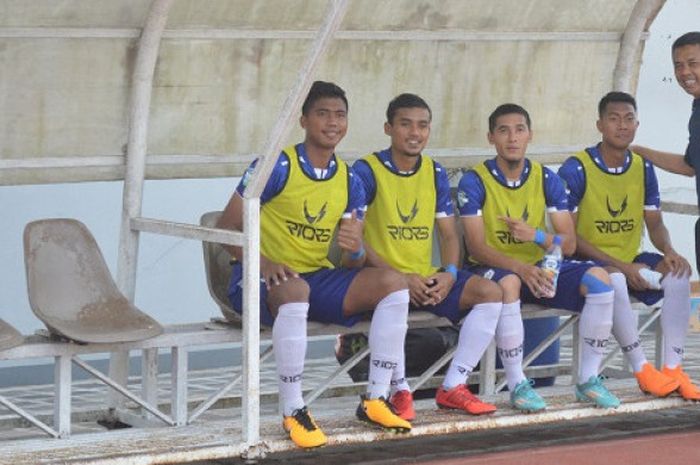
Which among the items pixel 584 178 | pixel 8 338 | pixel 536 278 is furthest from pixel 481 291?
pixel 8 338

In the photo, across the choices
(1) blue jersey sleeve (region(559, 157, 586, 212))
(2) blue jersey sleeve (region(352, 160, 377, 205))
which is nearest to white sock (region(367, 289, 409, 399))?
(2) blue jersey sleeve (region(352, 160, 377, 205))

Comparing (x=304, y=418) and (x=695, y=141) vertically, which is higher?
(x=695, y=141)

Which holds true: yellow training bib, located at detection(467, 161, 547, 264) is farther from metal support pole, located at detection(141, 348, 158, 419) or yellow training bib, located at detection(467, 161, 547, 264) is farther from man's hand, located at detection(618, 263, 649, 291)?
metal support pole, located at detection(141, 348, 158, 419)

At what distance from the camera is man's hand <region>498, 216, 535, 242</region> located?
809 cm

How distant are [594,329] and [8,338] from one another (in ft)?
8.57

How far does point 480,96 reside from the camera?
367 inches

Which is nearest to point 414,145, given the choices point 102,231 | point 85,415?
point 85,415

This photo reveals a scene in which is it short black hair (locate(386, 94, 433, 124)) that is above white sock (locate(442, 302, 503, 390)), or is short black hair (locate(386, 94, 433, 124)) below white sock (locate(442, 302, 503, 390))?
above

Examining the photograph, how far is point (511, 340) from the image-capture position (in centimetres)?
793

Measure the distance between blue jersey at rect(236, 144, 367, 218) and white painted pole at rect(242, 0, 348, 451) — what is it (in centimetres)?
25

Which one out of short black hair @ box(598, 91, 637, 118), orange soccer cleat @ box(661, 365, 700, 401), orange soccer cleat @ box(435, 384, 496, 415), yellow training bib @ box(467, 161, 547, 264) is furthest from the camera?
Answer: short black hair @ box(598, 91, 637, 118)

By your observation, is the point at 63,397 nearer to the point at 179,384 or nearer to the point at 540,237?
the point at 179,384

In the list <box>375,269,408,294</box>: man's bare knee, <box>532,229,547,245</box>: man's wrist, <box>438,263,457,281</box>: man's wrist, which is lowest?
<box>375,269,408,294</box>: man's bare knee

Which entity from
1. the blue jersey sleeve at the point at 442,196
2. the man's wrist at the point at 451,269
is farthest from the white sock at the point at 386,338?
the blue jersey sleeve at the point at 442,196
